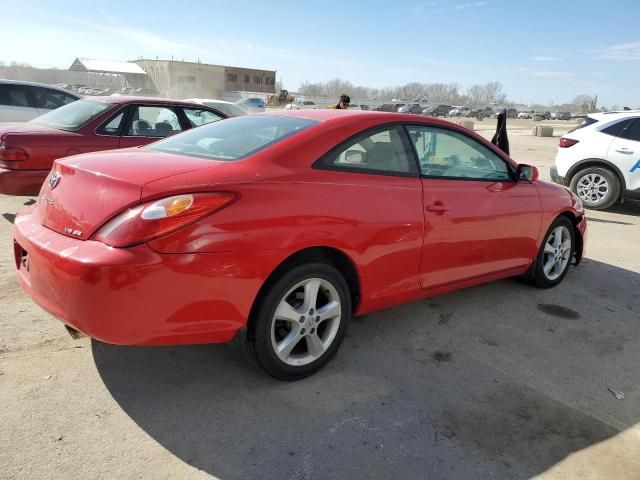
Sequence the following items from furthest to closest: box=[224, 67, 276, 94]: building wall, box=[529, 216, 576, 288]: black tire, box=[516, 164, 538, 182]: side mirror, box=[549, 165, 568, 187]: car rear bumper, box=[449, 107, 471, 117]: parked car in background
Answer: box=[224, 67, 276, 94]: building wall < box=[449, 107, 471, 117]: parked car in background < box=[549, 165, 568, 187]: car rear bumper < box=[529, 216, 576, 288]: black tire < box=[516, 164, 538, 182]: side mirror

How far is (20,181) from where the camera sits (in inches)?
216

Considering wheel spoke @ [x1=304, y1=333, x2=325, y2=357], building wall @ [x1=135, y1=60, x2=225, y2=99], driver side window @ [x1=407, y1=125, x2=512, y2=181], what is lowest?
wheel spoke @ [x1=304, y1=333, x2=325, y2=357]

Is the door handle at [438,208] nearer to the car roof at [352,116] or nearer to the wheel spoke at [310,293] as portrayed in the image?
the car roof at [352,116]

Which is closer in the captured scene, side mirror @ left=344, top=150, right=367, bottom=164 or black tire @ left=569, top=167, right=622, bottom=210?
side mirror @ left=344, top=150, right=367, bottom=164

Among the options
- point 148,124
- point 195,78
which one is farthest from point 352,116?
point 195,78

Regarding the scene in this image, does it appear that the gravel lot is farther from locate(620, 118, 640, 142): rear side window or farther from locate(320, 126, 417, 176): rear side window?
locate(620, 118, 640, 142): rear side window

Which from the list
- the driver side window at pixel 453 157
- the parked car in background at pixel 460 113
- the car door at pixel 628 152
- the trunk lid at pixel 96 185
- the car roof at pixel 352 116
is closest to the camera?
the trunk lid at pixel 96 185

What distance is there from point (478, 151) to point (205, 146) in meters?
2.08

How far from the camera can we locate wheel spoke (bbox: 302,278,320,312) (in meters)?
2.80

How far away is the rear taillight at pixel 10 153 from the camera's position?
5.45 m

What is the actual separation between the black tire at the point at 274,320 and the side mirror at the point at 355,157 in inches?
25.6

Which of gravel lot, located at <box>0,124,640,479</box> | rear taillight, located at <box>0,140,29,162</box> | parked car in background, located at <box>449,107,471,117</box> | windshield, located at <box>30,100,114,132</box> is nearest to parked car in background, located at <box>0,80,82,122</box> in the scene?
windshield, located at <box>30,100,114,132</box>

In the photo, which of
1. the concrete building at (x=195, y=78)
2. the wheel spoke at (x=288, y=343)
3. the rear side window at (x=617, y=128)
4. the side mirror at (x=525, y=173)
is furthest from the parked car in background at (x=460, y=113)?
the wheel spoke at (x=288, y=343)

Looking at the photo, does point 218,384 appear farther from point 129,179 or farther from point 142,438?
point 129,179
